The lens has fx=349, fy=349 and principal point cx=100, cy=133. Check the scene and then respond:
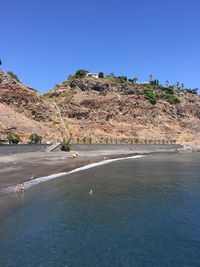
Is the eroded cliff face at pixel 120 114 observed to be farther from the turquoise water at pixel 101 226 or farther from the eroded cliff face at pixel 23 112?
the turquoise water at pixel 101 226

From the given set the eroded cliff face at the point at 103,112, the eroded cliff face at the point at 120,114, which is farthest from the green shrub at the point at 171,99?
the eroded cliff face at the point at 120,114

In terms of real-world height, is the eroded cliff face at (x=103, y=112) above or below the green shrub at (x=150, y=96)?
below

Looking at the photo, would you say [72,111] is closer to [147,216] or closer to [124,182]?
[124,182]

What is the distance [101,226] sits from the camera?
2205 centimetres

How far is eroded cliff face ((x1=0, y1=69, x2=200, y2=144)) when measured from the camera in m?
105

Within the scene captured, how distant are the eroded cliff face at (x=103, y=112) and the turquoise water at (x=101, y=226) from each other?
216 feet

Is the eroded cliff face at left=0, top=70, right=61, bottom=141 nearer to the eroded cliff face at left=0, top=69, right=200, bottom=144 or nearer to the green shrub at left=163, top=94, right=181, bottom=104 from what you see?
the eroded cliff face at left=0, top=69, right=200, bottom=144

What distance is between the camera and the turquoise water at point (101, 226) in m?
16.9

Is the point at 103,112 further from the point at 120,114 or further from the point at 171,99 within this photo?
the point at 171,99

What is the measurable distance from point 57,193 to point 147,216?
10677 mm

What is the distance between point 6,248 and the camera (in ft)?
58.7

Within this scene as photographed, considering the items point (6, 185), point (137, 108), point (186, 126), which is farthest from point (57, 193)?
point (186, 126)

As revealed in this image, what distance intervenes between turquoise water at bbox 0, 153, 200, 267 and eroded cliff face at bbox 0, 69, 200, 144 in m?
66.0

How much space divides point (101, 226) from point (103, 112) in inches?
4198
